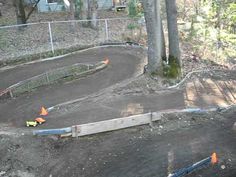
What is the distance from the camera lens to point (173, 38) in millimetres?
16406

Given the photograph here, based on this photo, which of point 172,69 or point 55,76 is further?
point 55,76

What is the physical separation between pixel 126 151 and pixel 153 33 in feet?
20.5

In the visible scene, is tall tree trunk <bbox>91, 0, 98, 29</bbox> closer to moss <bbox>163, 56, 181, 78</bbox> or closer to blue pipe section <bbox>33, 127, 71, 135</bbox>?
moss <bbox>163, 56, 181, 78</bbox>

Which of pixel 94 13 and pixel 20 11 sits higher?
pixel 20 11

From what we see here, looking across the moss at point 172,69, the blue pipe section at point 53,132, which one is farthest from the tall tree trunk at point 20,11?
the blue pipe section at point 53,132

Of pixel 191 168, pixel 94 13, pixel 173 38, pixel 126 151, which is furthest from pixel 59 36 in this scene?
pixel 191 168

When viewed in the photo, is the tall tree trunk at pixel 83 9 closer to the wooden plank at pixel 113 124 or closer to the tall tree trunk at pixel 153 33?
the tall tree trunk at pixel 153 33

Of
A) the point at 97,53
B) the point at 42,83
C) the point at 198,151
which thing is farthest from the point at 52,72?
the point at 198,151

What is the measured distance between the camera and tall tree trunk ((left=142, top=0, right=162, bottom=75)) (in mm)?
15094

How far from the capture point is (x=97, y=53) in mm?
20062

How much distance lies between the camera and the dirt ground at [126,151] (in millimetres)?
9938

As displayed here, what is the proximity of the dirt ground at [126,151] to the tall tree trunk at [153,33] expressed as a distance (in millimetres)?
4099

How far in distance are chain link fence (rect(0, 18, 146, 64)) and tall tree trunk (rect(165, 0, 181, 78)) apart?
5.97 m

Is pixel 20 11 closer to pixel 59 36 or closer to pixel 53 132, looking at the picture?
pixel 59 36
